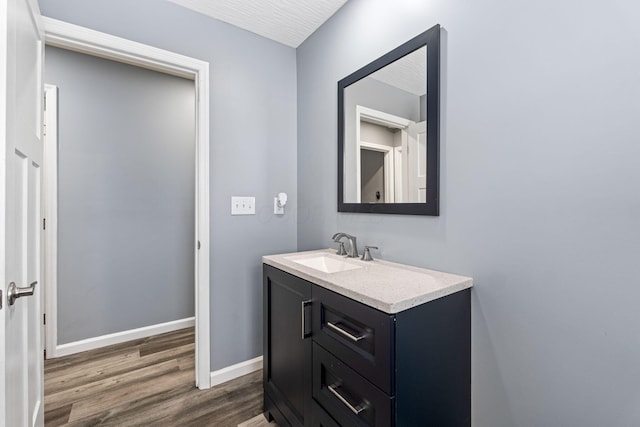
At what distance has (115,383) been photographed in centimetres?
194

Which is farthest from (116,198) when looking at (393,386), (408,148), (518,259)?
(518,259)

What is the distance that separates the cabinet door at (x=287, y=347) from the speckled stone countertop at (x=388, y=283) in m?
0.10

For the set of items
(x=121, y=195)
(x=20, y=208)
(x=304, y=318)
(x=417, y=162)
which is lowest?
(x=304, y=318)

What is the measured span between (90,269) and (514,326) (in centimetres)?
289

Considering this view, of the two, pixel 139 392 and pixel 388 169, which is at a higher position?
pixel 388 169

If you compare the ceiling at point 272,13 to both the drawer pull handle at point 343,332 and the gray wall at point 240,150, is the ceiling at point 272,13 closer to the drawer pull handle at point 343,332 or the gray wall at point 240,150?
the gray wall at point 240,150

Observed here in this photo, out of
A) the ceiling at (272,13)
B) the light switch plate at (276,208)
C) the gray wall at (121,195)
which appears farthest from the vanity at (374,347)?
the gray wall at (121,195)

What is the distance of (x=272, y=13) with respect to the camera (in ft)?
6.18

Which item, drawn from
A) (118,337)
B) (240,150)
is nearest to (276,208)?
(240,150)

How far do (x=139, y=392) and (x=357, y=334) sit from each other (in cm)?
166

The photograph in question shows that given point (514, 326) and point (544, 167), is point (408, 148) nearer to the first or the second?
point (544, 167)

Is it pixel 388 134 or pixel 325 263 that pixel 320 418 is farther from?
pixel 388 134

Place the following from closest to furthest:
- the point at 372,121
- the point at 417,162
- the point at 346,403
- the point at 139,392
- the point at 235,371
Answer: the point at 346,403 < the point at 417,162 < the point at 372,121 < the point at 139,392 < the point at 235,371

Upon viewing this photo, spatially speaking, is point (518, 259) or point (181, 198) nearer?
point (518, 259)
